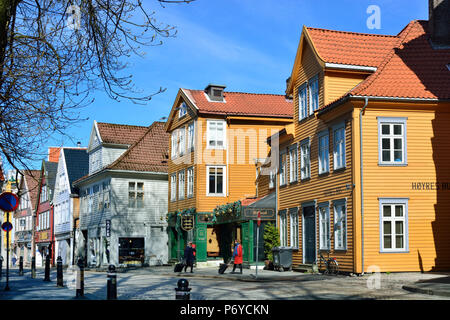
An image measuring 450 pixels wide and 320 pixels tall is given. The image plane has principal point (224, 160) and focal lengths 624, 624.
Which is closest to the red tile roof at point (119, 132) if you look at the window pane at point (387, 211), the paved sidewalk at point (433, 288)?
the window pane at point (387, 211)

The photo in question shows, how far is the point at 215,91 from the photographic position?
1615 inches

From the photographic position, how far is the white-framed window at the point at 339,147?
25.1m

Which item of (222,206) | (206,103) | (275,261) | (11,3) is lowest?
(275,261)

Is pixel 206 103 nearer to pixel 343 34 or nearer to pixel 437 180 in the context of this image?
pixel 343 34

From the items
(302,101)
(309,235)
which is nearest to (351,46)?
(302,101)

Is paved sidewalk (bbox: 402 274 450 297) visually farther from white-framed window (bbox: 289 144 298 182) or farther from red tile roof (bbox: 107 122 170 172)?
red tile roof (bbox: 107 122 170 172)

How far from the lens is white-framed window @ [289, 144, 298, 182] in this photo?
30.4 metres

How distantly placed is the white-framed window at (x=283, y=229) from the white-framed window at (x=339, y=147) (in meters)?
6.68

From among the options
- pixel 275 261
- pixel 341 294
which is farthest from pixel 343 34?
pixel 341 294

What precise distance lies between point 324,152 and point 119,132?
27.3 metres

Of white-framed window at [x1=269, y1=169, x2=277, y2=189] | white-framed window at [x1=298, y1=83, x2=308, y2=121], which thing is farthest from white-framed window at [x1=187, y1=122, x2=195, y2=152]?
white-framed window at [x1=298, y1=83, x2=308, y2=121]

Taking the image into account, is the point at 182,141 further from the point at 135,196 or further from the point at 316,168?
the point at 316,168
